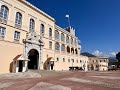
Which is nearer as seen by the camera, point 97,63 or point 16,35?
point 16,35

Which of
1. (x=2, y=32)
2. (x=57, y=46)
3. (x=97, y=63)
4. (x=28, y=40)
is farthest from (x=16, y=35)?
(x=97, y=63)

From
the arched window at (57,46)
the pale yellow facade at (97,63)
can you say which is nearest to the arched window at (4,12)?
the arched window at (57,46)

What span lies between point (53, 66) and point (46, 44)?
5883mm

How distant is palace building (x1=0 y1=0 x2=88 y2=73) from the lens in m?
23.2

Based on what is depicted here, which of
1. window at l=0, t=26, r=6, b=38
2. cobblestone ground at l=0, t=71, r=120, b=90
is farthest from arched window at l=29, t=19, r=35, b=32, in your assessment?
cobblestone ground at l=0, t=71, r=120, b=90

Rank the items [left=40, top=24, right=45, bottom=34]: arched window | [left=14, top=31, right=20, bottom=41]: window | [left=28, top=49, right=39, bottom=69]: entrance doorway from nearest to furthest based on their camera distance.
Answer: [left=14, top=31, right=20, bottom=41]: window → [left=28, top=49, right=39, bottom=69]: entrance doorway → [left=40, top=24, right=45, bottom=34]: arched window

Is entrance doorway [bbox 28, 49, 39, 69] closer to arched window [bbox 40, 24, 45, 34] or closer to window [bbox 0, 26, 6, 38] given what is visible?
arched window [bbox 40, 24, 45, 34]

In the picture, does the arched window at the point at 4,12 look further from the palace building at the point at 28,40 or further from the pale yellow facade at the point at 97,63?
the pale yellow facade at the point at 97,63

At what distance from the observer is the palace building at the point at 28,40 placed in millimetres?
23188

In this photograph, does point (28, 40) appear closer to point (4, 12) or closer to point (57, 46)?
point (4, 12)

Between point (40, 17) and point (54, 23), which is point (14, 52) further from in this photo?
point (54, 23)

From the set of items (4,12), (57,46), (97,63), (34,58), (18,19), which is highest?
(4,12)

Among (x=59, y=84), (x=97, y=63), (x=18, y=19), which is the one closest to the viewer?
(x=59, y=84)

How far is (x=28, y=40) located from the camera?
1065 inches
